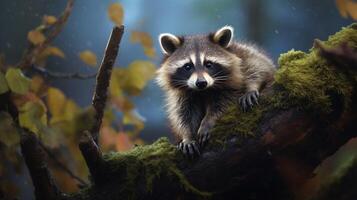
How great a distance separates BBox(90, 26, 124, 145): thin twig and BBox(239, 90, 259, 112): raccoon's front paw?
63 centimetres

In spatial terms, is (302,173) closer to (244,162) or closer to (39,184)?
(244,162)

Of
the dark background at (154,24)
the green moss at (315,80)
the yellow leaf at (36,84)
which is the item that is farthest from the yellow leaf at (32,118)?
the dark background at (154,24)

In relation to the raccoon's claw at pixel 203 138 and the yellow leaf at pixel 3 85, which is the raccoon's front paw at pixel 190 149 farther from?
the yellow leaf at pixel 3 85

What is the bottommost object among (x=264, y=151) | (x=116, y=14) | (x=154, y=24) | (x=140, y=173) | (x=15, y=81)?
(x=264, y=151)

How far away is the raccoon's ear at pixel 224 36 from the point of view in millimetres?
3076

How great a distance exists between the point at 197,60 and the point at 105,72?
0.66 m

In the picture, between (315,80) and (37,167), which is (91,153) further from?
(315,80)

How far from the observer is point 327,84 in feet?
7.68

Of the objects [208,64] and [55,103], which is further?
[55,103]

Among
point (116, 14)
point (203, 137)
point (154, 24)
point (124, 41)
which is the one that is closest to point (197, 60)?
point (116, 14)

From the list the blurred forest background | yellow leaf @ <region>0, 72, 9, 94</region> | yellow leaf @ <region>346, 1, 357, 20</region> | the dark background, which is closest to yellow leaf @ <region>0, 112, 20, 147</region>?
yellow leaf @ <region>0, 72, 9, 94</region>

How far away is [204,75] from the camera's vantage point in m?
2.88

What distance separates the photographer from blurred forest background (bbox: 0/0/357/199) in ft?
11.1

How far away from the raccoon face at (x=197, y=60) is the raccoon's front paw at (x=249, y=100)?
33cm
